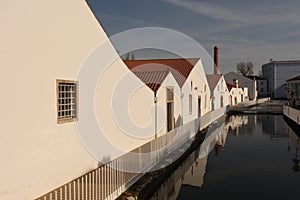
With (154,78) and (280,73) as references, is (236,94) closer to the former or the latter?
(280,73)

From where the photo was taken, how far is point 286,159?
14.9 metres

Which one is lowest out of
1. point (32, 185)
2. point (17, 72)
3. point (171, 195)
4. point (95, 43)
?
point (171, 195)

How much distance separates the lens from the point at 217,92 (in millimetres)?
37250

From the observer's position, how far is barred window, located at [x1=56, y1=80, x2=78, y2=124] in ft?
23.9

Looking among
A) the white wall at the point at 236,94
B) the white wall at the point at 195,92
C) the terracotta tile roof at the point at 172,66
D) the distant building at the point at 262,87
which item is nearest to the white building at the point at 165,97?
the white wall at the point at 195,92

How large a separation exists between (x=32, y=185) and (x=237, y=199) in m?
6.09

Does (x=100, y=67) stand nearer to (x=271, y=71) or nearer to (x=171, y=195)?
(x=171, y=195)

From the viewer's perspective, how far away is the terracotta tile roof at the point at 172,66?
72.8ft

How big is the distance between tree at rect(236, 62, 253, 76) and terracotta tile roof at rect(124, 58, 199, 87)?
88056mm

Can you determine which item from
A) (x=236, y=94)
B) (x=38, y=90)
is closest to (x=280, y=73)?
(x=236, y=94)

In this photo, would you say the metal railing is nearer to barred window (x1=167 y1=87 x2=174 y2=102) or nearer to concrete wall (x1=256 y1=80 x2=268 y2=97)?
barred window (x1=167 y1=87 x2=174 y2=102)

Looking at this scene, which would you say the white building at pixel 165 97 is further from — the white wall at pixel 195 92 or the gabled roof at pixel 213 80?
the gabled roof at pixel 213 80

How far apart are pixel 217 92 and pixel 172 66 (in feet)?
44.5

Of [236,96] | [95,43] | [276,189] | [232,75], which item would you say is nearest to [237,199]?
[276,189]
